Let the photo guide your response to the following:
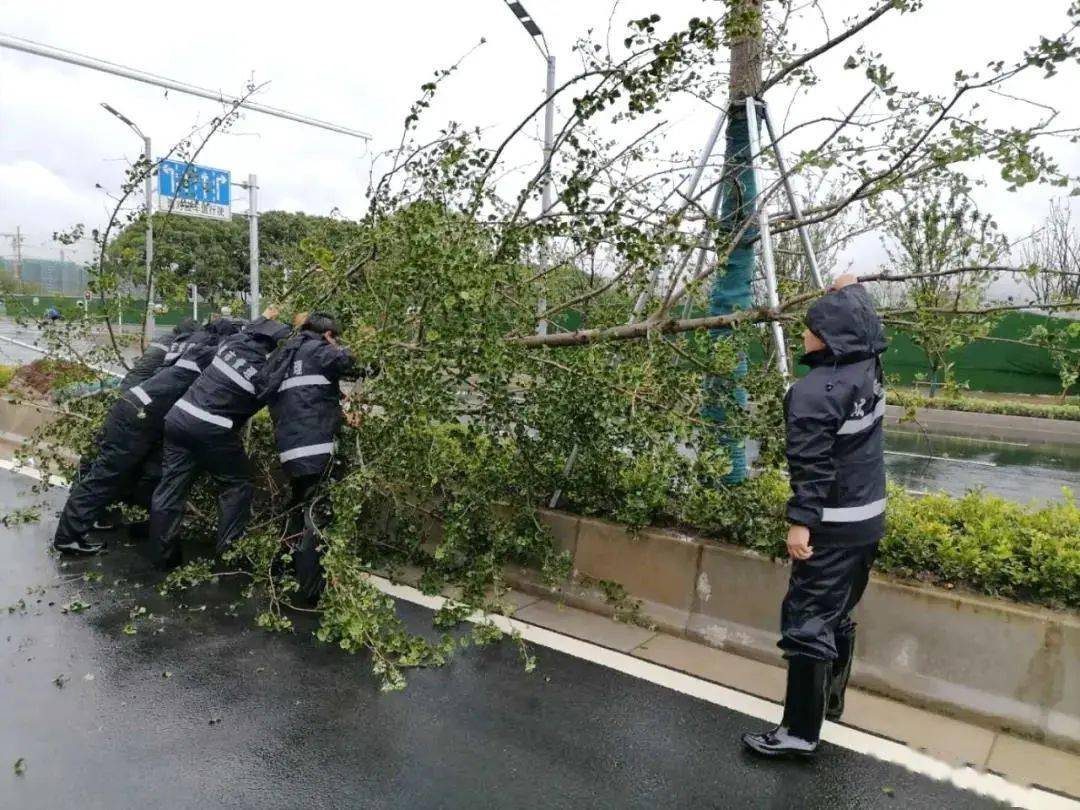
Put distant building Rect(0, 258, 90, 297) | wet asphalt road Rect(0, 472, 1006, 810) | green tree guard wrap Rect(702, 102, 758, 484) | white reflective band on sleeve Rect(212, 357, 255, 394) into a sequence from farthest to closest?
distant building Rect(0, 258, 90, 297), white reflective band on sleeve Rect(212, 357, 255, 394), green tree guard wrap Rect(702, 102, 758, 484), wet asphalt road Rect(0, 472, 1006, 810)

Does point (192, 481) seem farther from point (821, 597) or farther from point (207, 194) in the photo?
point (207, 194)

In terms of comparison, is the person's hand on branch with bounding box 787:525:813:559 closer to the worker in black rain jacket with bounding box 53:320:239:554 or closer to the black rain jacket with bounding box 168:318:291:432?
the black rain jacket with bounding box 168:318:291:432

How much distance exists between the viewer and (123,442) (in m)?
5.57

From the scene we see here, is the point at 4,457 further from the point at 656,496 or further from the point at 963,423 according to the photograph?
the point at 963,423

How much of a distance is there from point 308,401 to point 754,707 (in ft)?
9.54

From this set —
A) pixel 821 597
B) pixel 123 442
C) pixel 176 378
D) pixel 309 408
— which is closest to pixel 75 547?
pixel 123 442

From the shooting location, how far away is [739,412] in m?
4.53

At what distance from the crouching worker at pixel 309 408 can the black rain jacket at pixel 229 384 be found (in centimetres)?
31

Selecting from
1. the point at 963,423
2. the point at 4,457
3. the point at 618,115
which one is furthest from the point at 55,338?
the point at 963,423

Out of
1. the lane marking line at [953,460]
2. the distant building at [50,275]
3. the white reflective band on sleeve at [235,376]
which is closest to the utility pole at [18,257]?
the distant building at [50,275]

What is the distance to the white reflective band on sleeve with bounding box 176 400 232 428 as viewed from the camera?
5055 mm

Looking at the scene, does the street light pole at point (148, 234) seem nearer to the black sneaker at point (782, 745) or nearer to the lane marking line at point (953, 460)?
the black sneaker at point (782, 745)

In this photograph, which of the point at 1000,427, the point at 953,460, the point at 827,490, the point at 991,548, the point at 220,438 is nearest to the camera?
the point at 827,490

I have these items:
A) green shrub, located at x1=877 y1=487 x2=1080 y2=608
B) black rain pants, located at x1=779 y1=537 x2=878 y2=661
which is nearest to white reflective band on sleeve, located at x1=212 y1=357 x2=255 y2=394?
black rain pants, located at x1=779 y1=537 x2=878 y2=661
